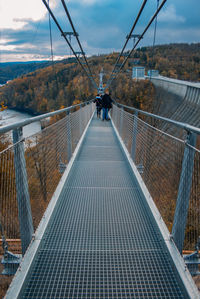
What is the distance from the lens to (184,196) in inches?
63.6

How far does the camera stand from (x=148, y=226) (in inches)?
80.9

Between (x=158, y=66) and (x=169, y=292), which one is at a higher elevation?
(x=158, y=66)

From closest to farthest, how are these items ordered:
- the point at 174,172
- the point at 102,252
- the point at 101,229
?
the point at 102,252 → the point at 101,229 → the point at 174,172

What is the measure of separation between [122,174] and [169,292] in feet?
6.75

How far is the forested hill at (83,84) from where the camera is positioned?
27922mm

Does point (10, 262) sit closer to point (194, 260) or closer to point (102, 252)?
point (102, 252)

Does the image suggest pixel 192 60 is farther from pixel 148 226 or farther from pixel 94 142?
pixel 148 226

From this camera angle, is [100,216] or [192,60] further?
[192,60]

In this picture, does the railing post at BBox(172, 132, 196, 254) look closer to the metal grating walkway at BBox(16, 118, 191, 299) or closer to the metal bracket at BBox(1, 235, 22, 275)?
the metal grating walkway at BBox(16, 118, 191, 299)

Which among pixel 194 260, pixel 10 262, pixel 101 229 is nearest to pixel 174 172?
pixel 194 260

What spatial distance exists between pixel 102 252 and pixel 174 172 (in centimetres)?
134

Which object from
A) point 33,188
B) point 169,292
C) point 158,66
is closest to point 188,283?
point 169,292

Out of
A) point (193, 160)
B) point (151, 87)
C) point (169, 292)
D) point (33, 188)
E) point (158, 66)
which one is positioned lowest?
point (169, 292)

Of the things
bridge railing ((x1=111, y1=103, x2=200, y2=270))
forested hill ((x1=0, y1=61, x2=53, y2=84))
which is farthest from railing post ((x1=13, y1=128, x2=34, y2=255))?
forested hill ((x1=0, y1=61, x2=53, y2=84))
